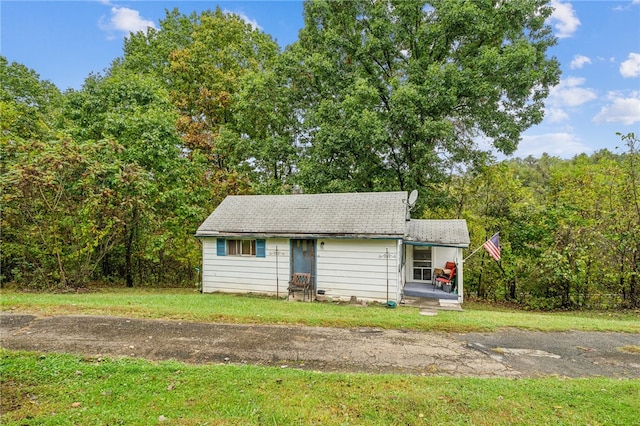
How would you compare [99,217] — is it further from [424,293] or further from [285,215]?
[424,293]

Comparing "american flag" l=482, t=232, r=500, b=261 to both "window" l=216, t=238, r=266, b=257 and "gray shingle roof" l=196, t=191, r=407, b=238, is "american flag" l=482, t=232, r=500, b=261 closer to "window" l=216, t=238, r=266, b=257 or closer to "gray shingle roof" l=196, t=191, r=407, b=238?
"gray shingle roof" l=196, t=191, r=407, b=238

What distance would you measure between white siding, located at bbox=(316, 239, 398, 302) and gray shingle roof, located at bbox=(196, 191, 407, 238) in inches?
17.8

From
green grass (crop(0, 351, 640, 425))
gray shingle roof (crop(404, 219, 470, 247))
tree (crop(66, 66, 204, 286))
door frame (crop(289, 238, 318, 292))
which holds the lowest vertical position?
green grass (crop(0, 351, 640, 425))

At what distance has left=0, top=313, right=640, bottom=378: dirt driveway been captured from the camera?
17.2ft

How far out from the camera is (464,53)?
627 inches

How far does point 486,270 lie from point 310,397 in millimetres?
13553

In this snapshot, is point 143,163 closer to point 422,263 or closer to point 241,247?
point 241,247

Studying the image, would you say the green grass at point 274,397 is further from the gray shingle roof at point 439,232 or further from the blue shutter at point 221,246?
the blue shutter at point 221,246

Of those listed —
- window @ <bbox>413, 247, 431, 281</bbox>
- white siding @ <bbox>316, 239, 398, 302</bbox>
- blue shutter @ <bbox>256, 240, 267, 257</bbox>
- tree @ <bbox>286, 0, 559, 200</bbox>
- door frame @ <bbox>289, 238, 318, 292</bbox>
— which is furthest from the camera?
tree @ <bbox>286, 0, 559, 200</bbox>

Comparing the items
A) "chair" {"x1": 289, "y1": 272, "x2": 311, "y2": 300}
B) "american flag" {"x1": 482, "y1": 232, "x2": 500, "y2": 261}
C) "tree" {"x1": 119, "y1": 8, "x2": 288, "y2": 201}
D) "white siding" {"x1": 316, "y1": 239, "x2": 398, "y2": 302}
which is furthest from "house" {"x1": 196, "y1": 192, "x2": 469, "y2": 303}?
"tree" {"x1": 119, "y1": 8, "x2": 288, "y2": 201}

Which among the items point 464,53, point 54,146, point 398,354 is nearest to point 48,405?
point 398,354

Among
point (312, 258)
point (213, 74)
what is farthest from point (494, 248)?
point (213, 74)

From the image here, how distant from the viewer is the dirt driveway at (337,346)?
5.25 metres

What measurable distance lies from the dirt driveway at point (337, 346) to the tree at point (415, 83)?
9876mm
